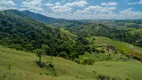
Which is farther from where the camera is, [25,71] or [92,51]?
[92,51]

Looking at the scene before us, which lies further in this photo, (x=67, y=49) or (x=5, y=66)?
(x=67, y=49)

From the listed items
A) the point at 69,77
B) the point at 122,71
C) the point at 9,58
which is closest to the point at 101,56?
the point at 122,71

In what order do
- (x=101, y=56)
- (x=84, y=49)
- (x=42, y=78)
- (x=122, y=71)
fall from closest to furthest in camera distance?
(x=42, y=78) → (x=122, y=71) → (x=101, y=56) → (x=84, y=49)

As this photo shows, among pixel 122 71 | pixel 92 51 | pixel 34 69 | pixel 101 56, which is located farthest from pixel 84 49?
pixel 34 69

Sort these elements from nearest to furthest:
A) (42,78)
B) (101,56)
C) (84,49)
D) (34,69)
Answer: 1. (42,78)
2. (34,69)
3. (101,56)
4. (84,49)

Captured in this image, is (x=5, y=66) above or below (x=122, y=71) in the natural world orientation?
above

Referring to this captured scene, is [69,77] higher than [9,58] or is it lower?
lower

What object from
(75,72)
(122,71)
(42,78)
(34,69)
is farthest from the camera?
(122,71)

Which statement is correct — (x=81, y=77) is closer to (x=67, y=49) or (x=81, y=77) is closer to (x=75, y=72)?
(x=75, y=72)

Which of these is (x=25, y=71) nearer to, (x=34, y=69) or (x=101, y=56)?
(x=34, y=69)
